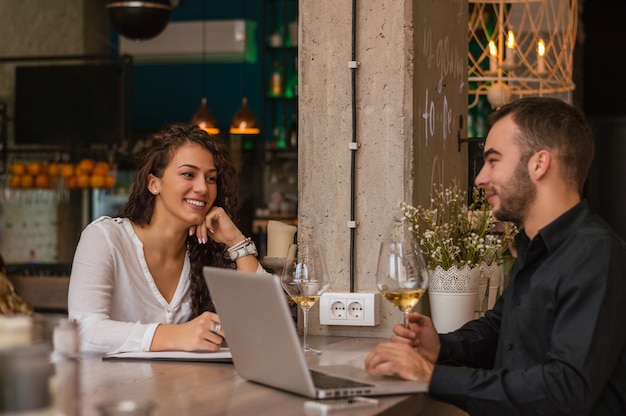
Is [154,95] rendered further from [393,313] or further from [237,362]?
[237,362]

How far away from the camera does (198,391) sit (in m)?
1.86

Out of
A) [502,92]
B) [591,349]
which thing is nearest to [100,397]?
[591,349]

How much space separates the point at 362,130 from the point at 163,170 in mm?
681

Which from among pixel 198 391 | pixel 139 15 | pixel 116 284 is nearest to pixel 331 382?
pixel 198 391

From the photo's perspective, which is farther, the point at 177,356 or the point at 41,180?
the point at 41,180

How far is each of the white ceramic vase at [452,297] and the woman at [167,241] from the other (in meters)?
0.61

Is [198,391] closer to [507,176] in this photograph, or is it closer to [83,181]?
[507,176]

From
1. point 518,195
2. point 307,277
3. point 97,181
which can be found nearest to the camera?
point 518,195

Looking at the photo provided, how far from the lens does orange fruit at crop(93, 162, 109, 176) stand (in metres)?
8.01

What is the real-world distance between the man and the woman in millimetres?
991

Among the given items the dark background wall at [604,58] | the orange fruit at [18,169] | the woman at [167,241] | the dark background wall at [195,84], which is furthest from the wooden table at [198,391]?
the dark background wall at [195,84]

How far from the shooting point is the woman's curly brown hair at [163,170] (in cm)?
304

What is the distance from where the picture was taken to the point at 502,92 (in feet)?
16.9

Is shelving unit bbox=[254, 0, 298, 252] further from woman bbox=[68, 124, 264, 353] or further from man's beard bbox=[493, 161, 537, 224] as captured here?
man's beard bbox=[493, 161, 537, 224]
